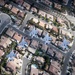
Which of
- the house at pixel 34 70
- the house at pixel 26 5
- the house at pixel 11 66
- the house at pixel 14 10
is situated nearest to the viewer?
the house at pixel 11 66

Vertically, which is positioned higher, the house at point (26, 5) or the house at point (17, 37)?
the house at point (26, 5)

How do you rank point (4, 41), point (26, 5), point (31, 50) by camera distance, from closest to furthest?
point (4, 41)
point (31, 50)
point (26, 5)

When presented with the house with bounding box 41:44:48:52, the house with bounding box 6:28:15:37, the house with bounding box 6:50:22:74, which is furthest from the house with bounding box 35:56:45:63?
the house with bounding box 6:28:15:37

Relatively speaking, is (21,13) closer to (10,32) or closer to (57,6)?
(10,32)

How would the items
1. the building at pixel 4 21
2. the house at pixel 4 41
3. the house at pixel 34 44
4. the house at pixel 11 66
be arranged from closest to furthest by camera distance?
1. the house at pixel 11 66
2. the house at pixel 4 41
3. the house at pixel 34 44
4. the building at pixel 4 21

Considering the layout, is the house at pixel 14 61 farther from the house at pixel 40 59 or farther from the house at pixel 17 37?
the house at pixel 40 59

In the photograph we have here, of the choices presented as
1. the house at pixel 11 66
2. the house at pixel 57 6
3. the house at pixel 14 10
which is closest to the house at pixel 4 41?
the house at pixel 11 66

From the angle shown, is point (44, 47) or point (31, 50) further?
point (44, 47)

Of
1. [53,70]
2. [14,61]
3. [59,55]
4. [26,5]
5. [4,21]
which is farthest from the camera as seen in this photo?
[26,5]

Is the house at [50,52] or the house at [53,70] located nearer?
the house at [53,70]

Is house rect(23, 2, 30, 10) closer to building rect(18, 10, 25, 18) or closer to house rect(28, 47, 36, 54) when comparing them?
building rect(18, 10, 25, 18)

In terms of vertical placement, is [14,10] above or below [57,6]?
below

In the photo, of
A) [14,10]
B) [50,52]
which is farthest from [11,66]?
[14,10]
